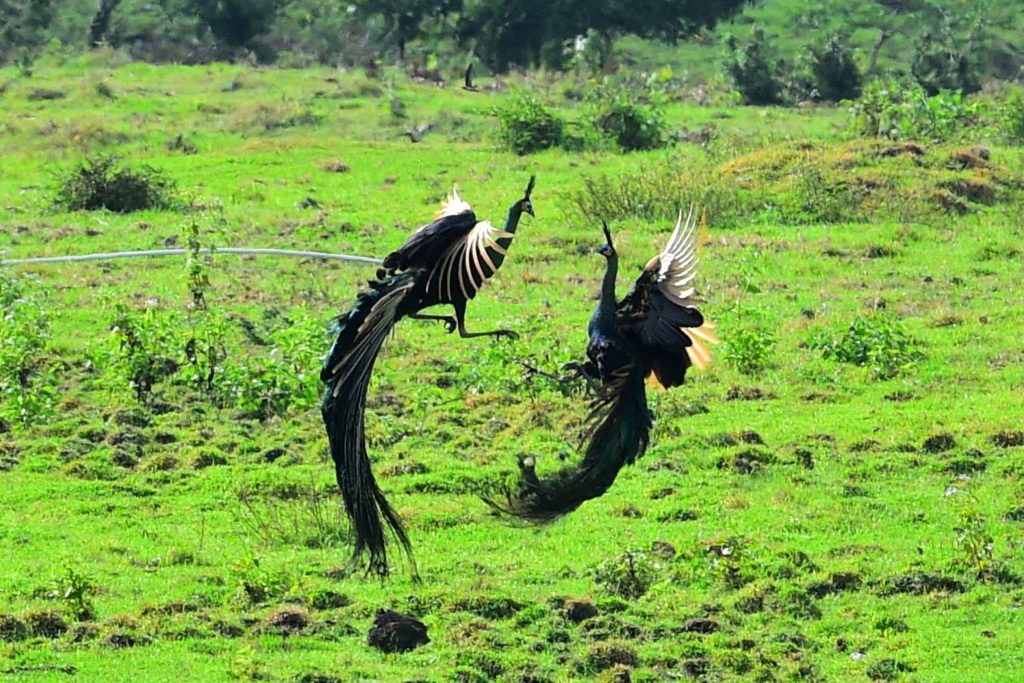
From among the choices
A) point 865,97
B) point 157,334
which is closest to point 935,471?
point 157,334

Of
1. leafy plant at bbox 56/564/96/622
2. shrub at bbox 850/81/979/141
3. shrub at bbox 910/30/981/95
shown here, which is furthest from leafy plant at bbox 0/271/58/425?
shrub at bbox 910/30/981/95

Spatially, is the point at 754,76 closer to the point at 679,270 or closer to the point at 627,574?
the point at 627,574

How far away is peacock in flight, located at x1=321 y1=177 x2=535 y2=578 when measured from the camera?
28.9ft

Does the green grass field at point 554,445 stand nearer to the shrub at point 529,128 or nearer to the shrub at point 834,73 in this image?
the shrub at point 529,128

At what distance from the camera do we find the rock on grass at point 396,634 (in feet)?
36.5

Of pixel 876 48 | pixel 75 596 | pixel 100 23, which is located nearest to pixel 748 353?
pixel 75 596

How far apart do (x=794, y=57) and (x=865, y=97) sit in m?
10.4

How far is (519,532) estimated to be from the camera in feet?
44.0

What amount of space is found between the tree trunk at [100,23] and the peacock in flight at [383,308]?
1325 inches

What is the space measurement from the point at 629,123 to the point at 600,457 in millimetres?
18451

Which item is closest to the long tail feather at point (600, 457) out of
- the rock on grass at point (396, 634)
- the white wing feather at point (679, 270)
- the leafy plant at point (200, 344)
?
the white wing feather at point (679, 270)

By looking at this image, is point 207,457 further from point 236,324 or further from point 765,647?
point 765,647

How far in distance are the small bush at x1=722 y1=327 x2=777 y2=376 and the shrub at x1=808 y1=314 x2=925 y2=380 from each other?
0.63m

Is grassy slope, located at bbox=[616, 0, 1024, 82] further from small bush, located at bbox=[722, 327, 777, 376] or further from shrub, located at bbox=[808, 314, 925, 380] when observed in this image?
small bush, located at bbox=[722, 327, 777, 376]
